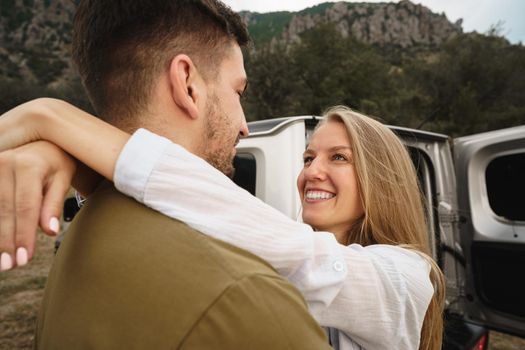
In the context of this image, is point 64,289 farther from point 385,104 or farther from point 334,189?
point 385,104

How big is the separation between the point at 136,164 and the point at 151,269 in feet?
0.78

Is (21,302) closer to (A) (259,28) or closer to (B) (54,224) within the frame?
(B) (54,224)

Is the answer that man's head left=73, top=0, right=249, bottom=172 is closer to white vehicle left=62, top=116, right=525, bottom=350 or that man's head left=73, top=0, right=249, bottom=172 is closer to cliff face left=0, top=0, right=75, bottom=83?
white vehicle left=62, top=116, right=525, bottom=350

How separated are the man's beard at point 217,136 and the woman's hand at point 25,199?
540 millimetres

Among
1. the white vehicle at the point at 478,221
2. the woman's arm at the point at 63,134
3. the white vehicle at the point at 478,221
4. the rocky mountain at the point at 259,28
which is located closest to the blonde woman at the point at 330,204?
the woman's arm at the point at 63,134

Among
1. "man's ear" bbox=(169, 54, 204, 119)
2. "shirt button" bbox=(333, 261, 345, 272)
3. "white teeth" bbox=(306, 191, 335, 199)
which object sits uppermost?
"man's ear" bbox=(169, 54, 204, 119)

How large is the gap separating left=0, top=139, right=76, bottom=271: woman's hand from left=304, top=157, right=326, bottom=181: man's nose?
1.42m

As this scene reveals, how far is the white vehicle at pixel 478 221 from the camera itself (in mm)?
2836

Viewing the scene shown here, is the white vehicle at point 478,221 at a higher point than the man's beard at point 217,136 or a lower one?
lower

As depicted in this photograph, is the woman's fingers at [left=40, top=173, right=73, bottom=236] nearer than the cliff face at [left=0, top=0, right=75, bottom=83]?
Yes

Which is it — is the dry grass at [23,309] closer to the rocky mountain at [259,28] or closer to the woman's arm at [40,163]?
the woman's arm at [40,163]

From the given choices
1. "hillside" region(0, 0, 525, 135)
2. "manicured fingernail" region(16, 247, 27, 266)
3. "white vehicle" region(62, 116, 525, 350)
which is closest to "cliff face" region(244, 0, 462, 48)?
"hillside" region(0, 0, 525, 135)

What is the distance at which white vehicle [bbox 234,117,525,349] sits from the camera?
→ 284 centimetres

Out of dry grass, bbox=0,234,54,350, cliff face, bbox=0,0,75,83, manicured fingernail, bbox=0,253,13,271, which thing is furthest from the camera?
cliff face, bbox=0,0,75,83
